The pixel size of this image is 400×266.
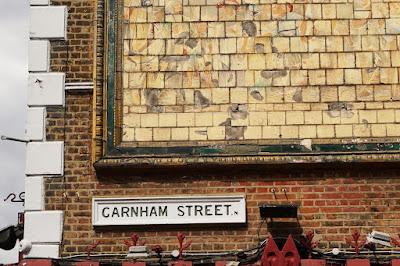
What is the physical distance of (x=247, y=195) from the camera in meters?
9.16

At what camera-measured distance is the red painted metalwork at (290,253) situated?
8289mm

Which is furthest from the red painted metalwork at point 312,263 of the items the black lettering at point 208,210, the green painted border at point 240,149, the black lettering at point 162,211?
the black lettering at point 162,211

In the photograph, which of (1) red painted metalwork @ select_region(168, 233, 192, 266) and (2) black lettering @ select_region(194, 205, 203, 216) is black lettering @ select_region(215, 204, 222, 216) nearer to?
(2) black lettering @ select_region(194, 205, 203, 216)

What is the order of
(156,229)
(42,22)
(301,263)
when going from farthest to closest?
(42,22) → (156,229) → (301,263)

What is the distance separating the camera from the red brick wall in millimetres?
9055

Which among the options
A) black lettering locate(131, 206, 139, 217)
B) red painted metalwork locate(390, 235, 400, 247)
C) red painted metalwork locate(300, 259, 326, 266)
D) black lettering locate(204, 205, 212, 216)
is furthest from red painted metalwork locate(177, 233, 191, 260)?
red painted metalwork locate(390, 235, 400, 247)

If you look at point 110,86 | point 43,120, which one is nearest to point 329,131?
point 110,86

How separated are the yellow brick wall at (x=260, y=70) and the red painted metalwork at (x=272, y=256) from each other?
4.72ft

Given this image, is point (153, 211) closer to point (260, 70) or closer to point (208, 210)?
point (208, 210)

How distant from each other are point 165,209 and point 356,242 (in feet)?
Result: 6.48

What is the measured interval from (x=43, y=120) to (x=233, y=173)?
2104 millimetres

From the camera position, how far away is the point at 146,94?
9547 mm

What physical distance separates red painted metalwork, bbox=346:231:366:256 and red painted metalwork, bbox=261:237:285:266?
808mm

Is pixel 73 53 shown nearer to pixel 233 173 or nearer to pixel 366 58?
pixel 233 173
